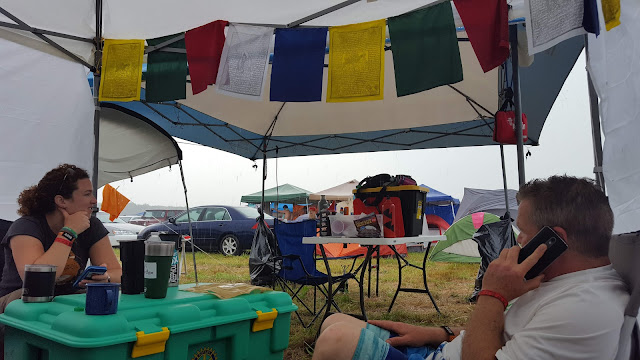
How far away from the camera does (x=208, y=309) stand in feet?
4.92

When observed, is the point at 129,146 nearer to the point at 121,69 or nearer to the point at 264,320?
the point at 121,69

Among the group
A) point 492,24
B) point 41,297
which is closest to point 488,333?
point 41,297

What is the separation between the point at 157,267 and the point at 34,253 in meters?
0.67

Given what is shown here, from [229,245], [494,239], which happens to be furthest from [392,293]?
[229,245]

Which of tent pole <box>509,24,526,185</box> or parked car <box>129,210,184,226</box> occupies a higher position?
tent pole <box>509,24,526,185</box>

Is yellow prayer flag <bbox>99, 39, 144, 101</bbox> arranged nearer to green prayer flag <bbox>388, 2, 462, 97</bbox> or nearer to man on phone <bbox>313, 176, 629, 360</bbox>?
green prayer flag <bbox>388, 2, 462, 97</bbox>

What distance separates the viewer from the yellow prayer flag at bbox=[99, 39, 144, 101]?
9.86 ft

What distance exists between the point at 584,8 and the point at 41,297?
7.04 ft

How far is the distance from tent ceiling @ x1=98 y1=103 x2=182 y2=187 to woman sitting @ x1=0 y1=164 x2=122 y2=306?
2.57 metres

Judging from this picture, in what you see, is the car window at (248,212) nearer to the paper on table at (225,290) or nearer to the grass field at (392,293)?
the grass field at (392,293)

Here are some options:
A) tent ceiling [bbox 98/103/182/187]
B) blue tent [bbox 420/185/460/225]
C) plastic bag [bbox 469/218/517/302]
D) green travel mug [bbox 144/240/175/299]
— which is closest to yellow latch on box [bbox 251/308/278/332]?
green travel mug [bbox 144/240/175/299]

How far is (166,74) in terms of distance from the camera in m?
3.19

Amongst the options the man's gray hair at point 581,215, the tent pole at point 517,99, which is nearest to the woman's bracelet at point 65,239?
the man's gray hair at point 581,215

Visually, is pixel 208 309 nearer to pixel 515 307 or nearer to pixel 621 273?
pixel 515 307
